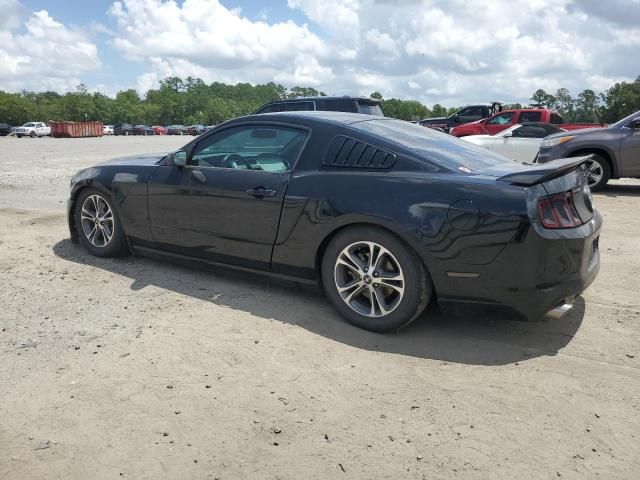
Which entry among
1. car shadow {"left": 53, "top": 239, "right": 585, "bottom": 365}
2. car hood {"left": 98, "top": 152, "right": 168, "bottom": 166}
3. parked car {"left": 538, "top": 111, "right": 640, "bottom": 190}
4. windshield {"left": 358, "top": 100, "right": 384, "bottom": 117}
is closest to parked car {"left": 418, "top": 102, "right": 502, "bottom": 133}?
windshield {"left": 358, "top": 100, "right": 384, "bottom": 117}

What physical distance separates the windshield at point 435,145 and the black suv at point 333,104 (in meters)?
7.30

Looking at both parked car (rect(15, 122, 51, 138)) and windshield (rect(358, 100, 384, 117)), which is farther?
parked car (rect(15, 122, 51, 138))

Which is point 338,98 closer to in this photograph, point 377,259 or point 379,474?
point 377,259

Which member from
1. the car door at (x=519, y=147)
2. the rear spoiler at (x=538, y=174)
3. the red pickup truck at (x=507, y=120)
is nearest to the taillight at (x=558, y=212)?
the rear spoiler at (x=538, y=174)

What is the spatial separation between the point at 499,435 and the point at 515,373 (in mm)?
662

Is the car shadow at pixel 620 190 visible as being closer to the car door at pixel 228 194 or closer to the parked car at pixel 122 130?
the car door at pixel 228 194

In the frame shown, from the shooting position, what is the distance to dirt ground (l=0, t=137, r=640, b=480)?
2408 mm

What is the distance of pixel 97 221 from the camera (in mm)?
5246

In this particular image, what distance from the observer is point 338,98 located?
11844mm

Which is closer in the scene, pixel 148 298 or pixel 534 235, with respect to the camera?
pixel 534 235

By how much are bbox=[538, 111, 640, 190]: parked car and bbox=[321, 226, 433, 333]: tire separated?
7205mm

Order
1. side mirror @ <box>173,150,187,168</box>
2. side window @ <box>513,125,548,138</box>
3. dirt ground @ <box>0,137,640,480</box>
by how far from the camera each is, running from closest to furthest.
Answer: dirt ground @ <box>0,137,640,480</box>, side mirror @ <box>173,150,187,168</box>, side window @ <box>513,125,548,138</box>

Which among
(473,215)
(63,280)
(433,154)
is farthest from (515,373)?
(63,280)

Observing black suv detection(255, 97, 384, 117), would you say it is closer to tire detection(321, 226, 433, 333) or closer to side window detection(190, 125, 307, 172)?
side window detection(190, 125, 307, 172)
